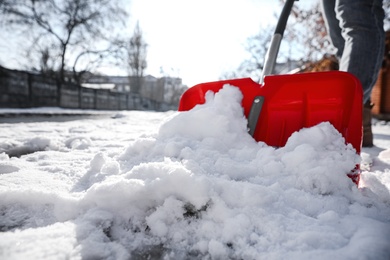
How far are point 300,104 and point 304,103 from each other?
0.02 m

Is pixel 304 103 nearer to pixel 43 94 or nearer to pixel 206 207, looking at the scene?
pixel 206 207

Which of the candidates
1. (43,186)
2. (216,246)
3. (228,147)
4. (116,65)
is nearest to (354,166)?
(228,147)

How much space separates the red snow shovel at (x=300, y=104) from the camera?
933 millimetres

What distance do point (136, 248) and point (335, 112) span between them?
86 cm

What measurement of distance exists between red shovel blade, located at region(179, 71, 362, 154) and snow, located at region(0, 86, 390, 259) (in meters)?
0.10

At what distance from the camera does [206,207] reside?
2.04ft

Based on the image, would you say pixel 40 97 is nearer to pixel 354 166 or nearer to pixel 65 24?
pixel 65 24

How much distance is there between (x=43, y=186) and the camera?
2.53 ft

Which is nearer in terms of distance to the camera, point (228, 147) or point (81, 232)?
point (81, 232)

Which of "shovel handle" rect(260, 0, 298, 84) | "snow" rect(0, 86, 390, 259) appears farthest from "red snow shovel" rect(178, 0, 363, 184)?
"shovel handle" rect(260, 0, 298, 84)

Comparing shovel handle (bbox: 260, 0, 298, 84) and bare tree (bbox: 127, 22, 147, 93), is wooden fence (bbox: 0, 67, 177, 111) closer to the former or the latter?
shovel handle (bbox: 260, 0, 298, 84)

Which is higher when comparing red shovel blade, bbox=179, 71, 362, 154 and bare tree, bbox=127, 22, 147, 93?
bare tree, bbox=127, 22, 147, 93

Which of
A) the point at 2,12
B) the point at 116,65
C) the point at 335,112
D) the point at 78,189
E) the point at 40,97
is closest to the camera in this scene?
the point at 78,189

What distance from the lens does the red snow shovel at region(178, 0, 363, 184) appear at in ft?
3.06
